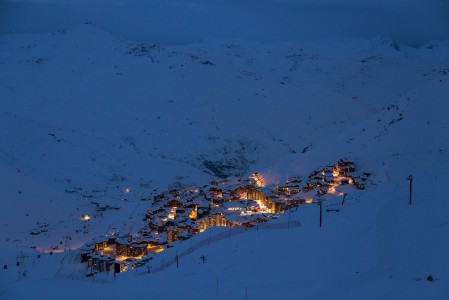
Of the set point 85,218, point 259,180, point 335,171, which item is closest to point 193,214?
point 85,218

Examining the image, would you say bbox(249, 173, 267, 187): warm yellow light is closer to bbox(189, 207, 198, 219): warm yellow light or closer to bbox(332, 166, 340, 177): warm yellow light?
bbox(332, 166, 340, 177): warm yellow light


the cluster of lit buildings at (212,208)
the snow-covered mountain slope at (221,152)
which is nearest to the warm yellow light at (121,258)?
the cluster of lit buildings at (212,208)

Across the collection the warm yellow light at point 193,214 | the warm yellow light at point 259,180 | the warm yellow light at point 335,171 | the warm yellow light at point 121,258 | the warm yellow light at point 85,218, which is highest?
the warm yellow light at point 259,180

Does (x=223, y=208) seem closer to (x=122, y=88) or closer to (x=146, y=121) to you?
(x=146, y=121)

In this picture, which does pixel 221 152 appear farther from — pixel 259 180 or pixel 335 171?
pixel 335 171

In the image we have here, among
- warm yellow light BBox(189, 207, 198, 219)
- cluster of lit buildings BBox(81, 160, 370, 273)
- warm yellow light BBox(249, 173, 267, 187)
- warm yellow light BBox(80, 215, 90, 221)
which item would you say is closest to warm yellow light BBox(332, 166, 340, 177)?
cluster of lit buildings BBox(81, 160, 370, 273)

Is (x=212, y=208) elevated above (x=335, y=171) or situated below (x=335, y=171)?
below

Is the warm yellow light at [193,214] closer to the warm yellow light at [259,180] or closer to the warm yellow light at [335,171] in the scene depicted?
the warm yellow light at [259,180]
